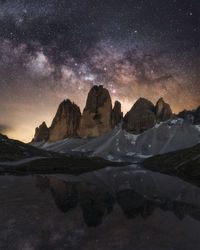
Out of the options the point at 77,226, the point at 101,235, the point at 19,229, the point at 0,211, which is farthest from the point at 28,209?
the point at 101,235

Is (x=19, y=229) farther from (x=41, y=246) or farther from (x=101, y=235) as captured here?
(x=101, y=235)

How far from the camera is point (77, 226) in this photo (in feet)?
41.1

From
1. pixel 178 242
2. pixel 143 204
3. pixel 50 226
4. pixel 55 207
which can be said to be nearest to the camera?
pixel 178 242

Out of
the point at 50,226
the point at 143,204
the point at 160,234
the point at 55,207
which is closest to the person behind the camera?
the point at 160,234

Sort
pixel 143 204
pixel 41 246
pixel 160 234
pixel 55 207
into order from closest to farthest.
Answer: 1. pixel 41 246
2. pixel 160 234
3. pixel 55 207
4. pixel 143 204

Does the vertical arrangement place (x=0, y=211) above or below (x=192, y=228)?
above

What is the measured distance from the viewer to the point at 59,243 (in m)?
10.1

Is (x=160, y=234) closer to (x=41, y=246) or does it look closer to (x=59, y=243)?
Result: (x=59, y=243)

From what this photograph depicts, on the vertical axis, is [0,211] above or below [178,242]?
above

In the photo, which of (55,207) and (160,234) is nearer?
(160,234)

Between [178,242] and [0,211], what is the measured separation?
15.1 metres

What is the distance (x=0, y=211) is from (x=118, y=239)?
1156 cm

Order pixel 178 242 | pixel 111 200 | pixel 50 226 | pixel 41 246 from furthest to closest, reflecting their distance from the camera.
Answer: pixel 111 200
pixel 50 226
pixel 178 242
pixel 41 246

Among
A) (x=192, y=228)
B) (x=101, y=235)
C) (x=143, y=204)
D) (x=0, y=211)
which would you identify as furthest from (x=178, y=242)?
(x=0, y=211)
